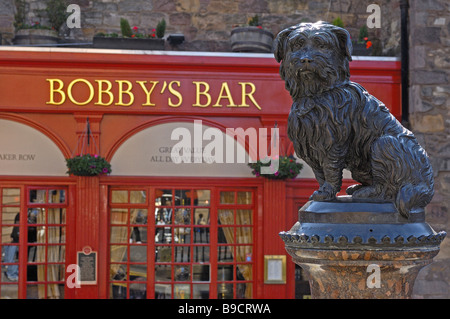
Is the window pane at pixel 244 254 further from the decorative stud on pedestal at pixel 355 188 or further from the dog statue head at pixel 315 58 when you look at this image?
the dog statue head at pixel 315 58

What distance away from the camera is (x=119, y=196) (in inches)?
314

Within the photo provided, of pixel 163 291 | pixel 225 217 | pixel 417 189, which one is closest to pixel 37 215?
pixel 163 291

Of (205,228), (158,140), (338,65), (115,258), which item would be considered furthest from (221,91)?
(338,65)

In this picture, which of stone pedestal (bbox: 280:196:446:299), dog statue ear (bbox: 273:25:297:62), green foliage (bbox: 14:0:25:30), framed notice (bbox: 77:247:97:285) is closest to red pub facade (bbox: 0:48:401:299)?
framed notice (bbox: 77:247:97:285)

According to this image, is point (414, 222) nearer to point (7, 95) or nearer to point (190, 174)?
point (190, 174)

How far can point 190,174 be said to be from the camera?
799 cm

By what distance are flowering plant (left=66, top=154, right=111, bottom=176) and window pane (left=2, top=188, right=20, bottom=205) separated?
0.78 m

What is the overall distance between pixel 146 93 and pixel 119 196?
1.38 metres

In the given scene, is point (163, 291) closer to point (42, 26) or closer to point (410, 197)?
point (42, 26)

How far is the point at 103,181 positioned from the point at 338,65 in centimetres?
597

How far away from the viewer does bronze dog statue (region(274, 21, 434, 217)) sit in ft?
7.09

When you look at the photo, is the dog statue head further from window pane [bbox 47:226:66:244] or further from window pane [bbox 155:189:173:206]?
window pane [bbox 47:226:66:244]

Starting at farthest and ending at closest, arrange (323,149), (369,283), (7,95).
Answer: (7,95) → (323,149) → (369,283)
